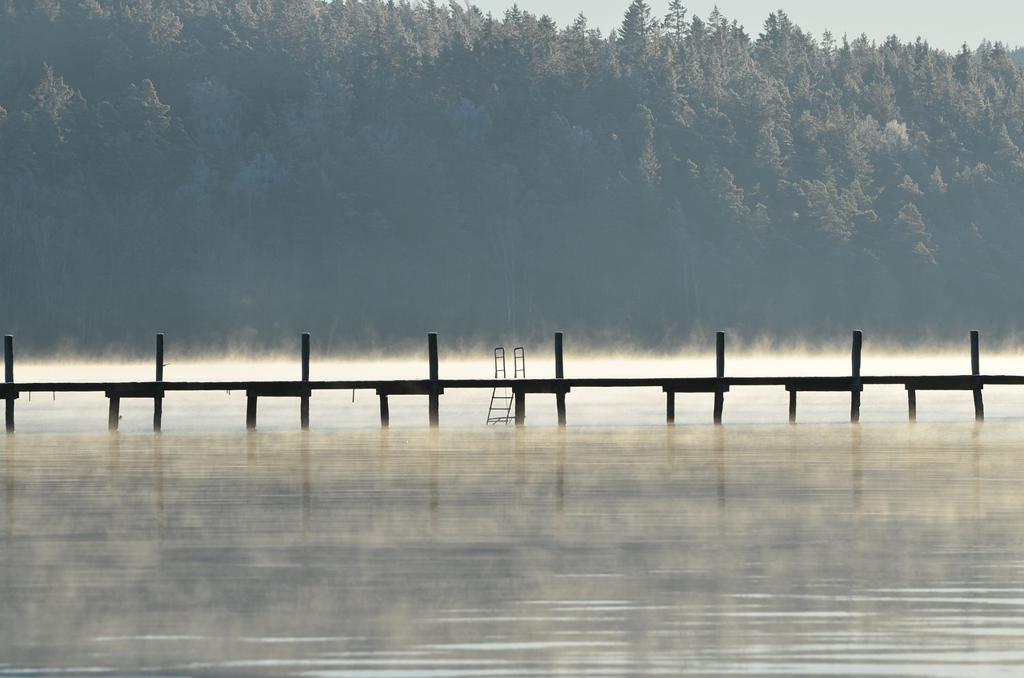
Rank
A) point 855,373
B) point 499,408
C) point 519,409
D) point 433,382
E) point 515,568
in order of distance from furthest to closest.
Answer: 1. point 499,408
2. point 855,373
3. point 519,409
4. point 433,382
5. point 515,568

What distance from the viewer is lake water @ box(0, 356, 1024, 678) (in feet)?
32.7

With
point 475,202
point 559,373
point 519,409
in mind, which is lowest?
point 519,409

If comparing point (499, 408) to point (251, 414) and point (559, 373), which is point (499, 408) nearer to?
point (559, 373)

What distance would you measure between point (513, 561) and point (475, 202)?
410ft

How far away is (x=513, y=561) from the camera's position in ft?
45.4

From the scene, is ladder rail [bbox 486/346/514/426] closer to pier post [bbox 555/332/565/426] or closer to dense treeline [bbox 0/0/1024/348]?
pier post [bbox 555/332/565/426]

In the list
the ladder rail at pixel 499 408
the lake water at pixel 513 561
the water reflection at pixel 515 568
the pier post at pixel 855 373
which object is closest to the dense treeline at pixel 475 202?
the ladder rail at pixel 499 408

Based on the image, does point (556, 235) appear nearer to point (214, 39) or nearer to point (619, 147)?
point (619, 147)

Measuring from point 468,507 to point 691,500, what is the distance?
2.20 m

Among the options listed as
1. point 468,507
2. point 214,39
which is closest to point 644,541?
point 468,507

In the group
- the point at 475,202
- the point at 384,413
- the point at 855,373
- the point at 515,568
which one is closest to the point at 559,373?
the point at 384,413

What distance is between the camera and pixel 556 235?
448ft

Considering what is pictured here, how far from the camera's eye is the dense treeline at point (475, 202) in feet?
439

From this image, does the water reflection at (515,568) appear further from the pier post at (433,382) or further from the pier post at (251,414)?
the pier post at (251,414)
